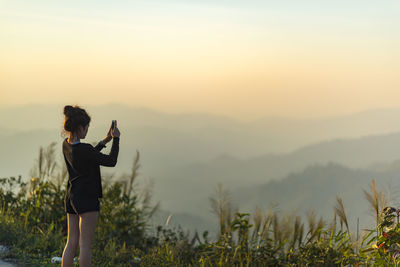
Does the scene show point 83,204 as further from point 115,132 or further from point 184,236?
point 184,236

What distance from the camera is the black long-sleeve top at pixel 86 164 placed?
19.4ft

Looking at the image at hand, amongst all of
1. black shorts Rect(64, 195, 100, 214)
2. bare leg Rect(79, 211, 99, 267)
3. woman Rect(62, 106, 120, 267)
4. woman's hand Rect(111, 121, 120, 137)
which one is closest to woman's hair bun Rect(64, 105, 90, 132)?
woman Rect(62, 106, 120, 267)

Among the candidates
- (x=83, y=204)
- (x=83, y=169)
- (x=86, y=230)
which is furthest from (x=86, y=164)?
(x=86, y=230)

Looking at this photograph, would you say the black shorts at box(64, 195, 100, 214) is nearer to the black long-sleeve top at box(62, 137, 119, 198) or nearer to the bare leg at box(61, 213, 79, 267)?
the black long-sleeve top at box(62, 137, 119, 198)

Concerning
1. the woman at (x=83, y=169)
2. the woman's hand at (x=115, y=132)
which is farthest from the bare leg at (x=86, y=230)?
the woman's hand at (x=115, y=132)

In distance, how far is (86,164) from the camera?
19.5ft

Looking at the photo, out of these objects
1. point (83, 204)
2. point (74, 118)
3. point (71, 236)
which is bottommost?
point (71, 236)

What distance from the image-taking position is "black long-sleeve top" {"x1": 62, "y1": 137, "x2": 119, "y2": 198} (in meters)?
5.91

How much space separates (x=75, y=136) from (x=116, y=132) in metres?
0.38

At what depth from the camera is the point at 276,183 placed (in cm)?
11469

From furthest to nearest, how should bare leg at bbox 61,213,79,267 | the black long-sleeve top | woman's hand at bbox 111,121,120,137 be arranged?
bare leg at bbox 61,213,79,267, woman's hand at bbox 111,121,120,137, the black long-sleeve top

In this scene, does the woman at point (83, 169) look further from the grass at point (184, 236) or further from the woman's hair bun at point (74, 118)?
the grass at point (184, 236)

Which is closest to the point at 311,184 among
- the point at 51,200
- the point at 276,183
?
the point at 276,183

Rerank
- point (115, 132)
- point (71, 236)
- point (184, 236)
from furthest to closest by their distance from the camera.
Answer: point (184, 236), point (71, 236), point (115, 132)
